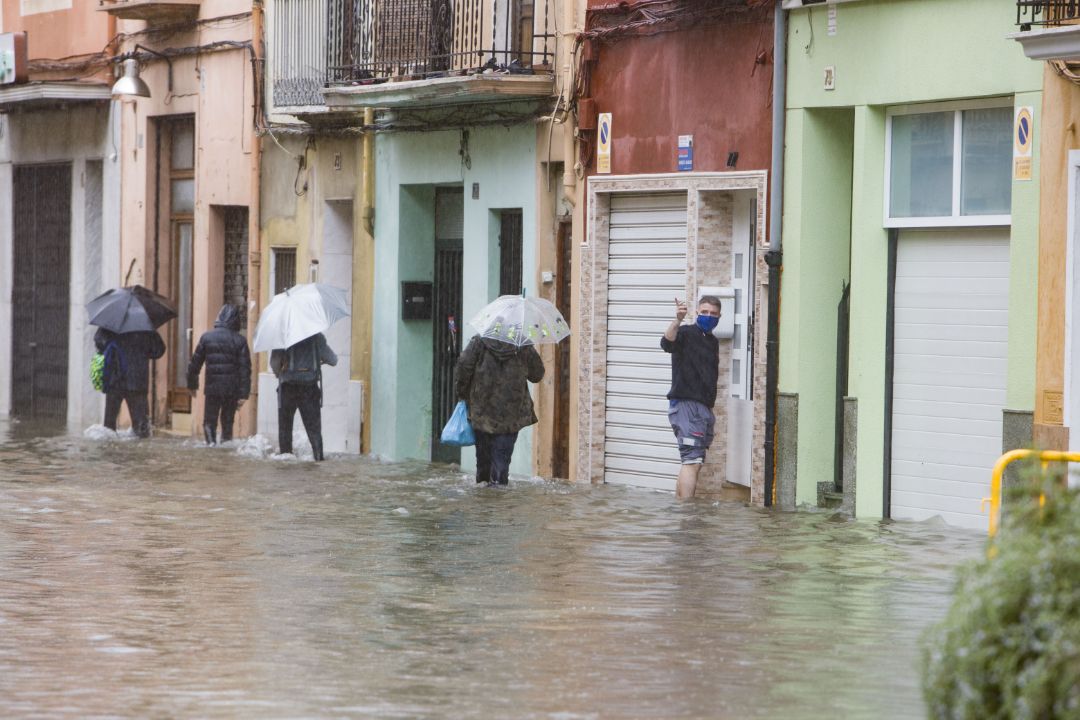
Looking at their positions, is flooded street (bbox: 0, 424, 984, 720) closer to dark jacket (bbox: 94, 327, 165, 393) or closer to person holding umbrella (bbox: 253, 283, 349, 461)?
person holding umbrella (bbox: 253, 283, 349, 461)

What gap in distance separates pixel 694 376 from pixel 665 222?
2.44m

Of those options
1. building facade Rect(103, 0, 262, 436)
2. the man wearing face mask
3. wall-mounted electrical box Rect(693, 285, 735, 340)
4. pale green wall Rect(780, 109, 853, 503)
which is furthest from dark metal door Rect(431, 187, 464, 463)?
pale green wall Rect(780, 109, 853, 503)

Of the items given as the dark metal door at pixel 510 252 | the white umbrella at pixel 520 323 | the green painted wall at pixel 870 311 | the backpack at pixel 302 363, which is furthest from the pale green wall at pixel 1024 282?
the backpack at pixel 302 363

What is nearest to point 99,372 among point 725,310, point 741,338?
point 725,310

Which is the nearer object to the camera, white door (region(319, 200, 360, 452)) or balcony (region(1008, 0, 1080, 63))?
balcony (region(1008, 0, 1080, 63))

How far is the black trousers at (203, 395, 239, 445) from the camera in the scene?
83.1 feet

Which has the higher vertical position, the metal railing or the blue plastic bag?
the metal railing

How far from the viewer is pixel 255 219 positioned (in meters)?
26.8

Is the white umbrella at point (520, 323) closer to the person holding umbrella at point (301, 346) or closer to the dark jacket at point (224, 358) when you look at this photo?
the person holding umbrella at point (301, 346)

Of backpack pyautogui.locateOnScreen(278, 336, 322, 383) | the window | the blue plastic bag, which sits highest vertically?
the window

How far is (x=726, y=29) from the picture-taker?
1923 centimetres

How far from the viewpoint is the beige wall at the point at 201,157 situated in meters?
27.1

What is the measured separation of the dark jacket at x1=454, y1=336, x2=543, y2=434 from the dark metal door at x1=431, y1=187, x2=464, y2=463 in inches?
152

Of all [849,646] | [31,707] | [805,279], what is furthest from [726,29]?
[31,707]
